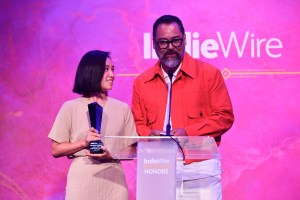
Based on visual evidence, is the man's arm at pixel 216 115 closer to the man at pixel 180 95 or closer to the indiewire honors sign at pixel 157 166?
the man at pixel 180 95

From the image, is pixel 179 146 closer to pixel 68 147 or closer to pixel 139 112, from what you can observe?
pixel 68 147

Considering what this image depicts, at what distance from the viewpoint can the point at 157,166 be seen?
2385mm

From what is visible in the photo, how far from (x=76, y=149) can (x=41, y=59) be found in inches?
75.3

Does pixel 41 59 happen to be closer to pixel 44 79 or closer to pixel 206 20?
pixel 44 79

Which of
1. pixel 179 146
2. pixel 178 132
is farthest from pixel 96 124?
pixel 179 146

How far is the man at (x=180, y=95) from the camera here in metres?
3.32

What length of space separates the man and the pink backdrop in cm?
115

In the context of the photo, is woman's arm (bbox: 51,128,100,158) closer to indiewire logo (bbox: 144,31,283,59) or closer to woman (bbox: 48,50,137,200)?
woman (bbox: 48,50,137,200)

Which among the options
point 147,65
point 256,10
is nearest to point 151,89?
point 147,65

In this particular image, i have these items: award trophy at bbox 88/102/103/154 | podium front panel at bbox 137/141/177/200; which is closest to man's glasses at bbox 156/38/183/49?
award trophy at bbox 88/102/103/154

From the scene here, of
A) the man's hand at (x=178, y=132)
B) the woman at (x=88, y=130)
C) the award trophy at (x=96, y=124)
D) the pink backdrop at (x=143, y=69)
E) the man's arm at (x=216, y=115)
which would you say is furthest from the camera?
the pink backdrop at (x=143, y=69)

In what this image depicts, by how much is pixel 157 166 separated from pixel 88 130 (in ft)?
2.77

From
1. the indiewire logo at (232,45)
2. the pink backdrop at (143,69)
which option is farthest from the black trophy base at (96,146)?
the indiewire logo at (232,45)

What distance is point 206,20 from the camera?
4.60 m
